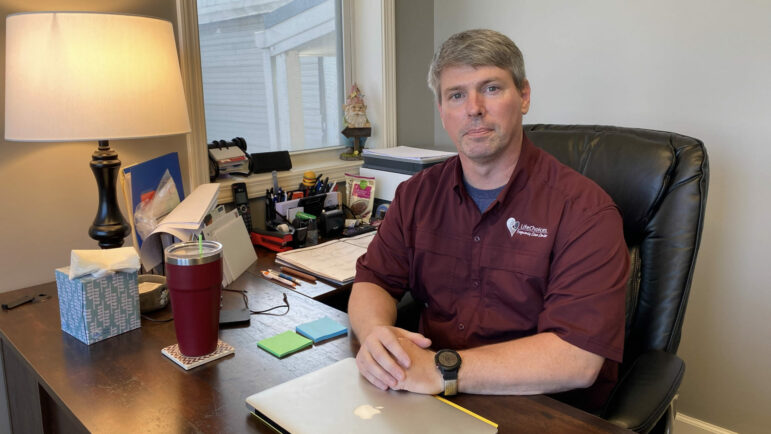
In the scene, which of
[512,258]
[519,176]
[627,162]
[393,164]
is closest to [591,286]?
[512,258]

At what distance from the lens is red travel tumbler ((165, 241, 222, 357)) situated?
3.37 feet

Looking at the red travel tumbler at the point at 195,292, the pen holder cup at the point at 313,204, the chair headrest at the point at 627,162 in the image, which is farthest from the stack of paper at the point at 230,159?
the chair headrest at the point at 627,162

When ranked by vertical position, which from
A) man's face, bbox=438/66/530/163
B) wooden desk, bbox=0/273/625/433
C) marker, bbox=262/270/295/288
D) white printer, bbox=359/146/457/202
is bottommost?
wooden desk, bbox=0/273/625/433

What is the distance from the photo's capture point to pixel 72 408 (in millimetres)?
950

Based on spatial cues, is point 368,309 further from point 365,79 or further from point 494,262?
point 365,79

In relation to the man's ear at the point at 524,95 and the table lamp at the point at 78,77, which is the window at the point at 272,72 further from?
the man's ear at the point at 524,95

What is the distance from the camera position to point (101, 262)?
1172 mm

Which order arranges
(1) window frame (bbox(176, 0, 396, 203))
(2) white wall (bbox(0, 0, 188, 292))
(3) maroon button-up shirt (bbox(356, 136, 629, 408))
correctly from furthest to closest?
(1) window frame (bbox(176, 0, 396, 203))
(2) white wall (bbox(0, 0, 188, 292))
(3) maroon button-up shirt (bbox(356, 136, 629, 408))

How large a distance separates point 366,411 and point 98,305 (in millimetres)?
616

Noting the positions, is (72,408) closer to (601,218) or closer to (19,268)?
(19,268)

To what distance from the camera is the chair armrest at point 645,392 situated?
1009 millimetres

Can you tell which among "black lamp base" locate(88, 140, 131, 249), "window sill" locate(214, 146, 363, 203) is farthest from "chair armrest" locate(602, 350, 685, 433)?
"window sill" locate(214, 146, 363, 203)

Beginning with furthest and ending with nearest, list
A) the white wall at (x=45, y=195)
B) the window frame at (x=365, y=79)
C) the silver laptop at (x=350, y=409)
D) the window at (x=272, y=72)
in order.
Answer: the window frame at (x=365, y=79)
the window at (x=272, y=72)
the white wall at (x=45, y=195)
the silver laptop at (x=350, y=409)

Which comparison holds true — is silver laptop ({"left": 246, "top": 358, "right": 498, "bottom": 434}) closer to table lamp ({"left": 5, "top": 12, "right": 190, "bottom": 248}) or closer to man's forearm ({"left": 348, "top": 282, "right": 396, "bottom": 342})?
man's forearm ({"left": 348, "top": 282, "right": 396, "bottom": 342})
